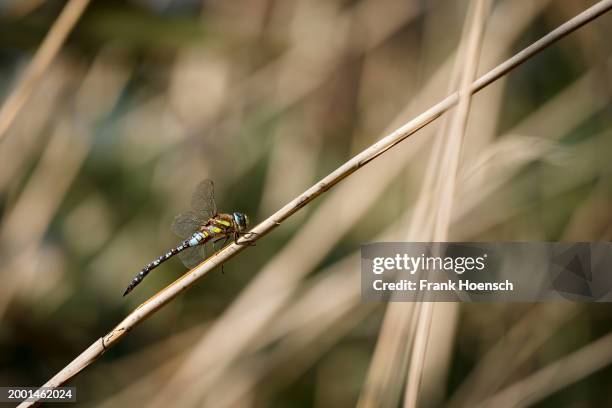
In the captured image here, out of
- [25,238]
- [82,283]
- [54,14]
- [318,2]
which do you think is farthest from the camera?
[318,2]

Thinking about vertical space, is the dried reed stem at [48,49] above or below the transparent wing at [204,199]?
above

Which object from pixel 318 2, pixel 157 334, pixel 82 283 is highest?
pixel 318 2

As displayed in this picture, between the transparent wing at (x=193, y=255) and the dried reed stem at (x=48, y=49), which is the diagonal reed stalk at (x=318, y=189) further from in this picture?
the dried reed stem at (x=48, y=49)

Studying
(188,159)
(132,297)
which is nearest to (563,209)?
(188,159)

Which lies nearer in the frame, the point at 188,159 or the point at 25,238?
the point at 25,238

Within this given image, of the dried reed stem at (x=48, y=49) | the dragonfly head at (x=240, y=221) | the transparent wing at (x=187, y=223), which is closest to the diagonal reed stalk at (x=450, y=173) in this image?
the dragonfly head at (x=240, y=221)

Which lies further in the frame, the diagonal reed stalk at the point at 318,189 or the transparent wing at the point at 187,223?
the transparent wing at the point at 187,223

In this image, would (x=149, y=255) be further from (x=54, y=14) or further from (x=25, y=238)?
(x=54, y=14)

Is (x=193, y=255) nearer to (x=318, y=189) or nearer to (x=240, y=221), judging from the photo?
(x=240, y=221)
